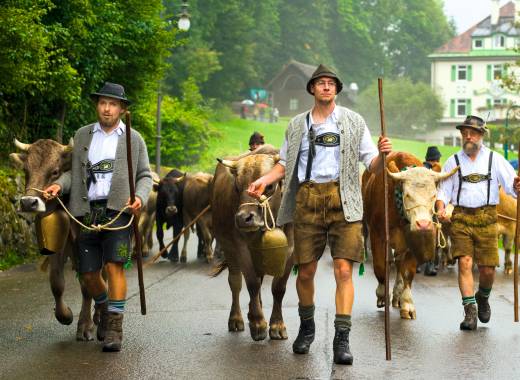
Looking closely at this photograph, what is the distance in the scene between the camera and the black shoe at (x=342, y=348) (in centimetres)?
828

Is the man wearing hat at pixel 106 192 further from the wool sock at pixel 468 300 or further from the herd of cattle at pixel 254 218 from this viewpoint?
the wool sock at pixel 468 300

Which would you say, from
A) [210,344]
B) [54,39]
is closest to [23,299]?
[210,344]

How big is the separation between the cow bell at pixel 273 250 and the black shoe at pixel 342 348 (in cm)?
88

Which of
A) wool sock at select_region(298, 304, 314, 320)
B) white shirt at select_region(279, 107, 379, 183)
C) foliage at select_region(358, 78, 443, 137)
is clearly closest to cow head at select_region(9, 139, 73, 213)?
white shirt at select_region(279, 107, 379, 183)

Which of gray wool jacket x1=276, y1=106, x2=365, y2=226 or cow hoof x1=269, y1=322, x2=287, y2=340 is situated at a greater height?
gray wool jacket x1=276, y1=106, x2=365, y2=226

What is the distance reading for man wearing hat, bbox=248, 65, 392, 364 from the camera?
8.59 m

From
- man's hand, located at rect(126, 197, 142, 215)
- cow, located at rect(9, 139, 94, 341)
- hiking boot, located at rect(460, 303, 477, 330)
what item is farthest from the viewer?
hiking boot, located at rect(460, 303, 477, 330)

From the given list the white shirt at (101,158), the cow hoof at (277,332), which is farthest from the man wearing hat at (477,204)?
the white shirt at (101,158)

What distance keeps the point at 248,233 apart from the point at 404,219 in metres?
2.97

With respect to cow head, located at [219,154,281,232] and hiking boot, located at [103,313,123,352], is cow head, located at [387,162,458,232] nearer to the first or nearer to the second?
cow head, located at [219,154,281,232]

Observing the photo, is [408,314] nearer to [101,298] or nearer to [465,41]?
[101,298]

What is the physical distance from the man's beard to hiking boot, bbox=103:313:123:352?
4.03m

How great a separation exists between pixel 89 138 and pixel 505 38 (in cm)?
10600

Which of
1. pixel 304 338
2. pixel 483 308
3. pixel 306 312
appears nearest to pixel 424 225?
pixel 483 308
